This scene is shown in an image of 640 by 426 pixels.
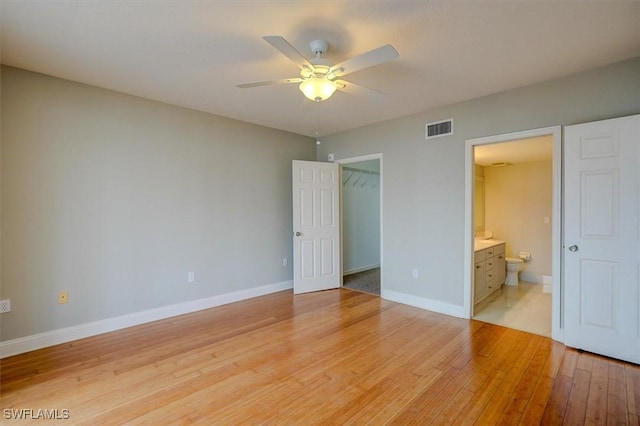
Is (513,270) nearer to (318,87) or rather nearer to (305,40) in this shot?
(318,87)

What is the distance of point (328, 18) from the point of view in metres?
1.96

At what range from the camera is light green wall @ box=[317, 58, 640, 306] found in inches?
106

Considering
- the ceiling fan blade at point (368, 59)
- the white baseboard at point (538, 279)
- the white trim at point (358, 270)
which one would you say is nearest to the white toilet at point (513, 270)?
the white baseboard at point (538, 279)

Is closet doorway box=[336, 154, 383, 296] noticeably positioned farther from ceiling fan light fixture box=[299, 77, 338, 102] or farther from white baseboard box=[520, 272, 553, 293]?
ceiling fan light fixture box=[299, 77, 338, 102]

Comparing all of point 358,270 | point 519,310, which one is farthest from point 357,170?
point 519,310

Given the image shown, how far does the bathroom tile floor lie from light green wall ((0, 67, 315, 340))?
10.3ft

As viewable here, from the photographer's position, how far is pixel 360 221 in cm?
622

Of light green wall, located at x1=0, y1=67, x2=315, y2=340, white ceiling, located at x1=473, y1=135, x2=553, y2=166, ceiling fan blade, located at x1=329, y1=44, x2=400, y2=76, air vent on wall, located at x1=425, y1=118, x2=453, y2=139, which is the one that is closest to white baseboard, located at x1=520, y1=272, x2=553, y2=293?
white ceiling, located at x1=473, y1=135, x2=553, y2=166

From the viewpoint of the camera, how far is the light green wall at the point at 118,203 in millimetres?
2707

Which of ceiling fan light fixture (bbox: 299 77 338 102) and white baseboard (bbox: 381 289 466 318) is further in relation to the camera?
white baseboard (bbox: 381 289 466 318)

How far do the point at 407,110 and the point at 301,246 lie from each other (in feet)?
8.23

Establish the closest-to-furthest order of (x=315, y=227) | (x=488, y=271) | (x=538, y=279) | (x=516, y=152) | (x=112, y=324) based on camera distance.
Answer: (x=112, y=324), (x=488, y=271), (x=516, y=152), (x=315, y=227), (x=538, y=279)

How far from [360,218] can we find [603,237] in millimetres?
→ 4007

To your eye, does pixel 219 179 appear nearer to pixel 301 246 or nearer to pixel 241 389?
pixel 301 246
